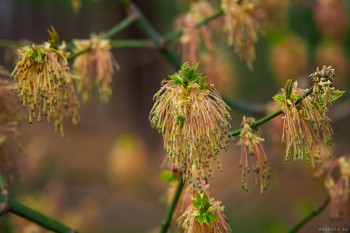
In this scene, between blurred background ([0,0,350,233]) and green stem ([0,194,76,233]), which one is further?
blurred background ([0,0,350,233])

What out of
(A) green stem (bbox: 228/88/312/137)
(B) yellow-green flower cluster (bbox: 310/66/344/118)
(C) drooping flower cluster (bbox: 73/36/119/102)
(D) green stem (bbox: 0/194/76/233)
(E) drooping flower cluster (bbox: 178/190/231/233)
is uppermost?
(C) drooping flower cluster (bbox: 73/36/119/102)

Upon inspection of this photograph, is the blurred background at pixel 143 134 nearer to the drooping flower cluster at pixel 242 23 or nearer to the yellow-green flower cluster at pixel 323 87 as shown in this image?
the drooping flower cluster at pixel 242 23

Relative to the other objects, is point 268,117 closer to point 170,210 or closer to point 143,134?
point 170,210

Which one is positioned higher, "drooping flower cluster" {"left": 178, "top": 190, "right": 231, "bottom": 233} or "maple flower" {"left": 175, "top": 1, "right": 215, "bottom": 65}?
"maple flower" {"left": 175, "top": 1, "right": 215, "bottom": 65}

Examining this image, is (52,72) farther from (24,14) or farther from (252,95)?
(24,14)

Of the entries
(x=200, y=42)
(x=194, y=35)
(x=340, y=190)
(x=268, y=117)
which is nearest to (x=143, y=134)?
(x=200, y=42)

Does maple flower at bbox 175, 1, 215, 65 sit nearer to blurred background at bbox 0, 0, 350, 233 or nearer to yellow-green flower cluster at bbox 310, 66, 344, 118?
blurred background at bbox 0, 0, 350, 233

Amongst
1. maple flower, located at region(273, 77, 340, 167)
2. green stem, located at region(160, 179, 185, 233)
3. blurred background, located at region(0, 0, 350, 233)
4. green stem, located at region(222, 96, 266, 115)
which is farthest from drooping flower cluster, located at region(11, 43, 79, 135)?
green stem, located at region(222, 96, 266, 115)
